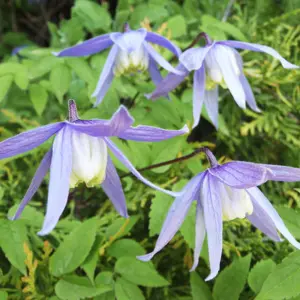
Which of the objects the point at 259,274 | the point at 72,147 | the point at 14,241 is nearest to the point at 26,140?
the point at 72,147

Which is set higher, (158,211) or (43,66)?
(43,66)

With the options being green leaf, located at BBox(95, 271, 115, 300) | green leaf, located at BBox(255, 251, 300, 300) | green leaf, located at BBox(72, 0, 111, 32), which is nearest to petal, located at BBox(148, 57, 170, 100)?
green leaf, located at BBox(72, 0, 111, 32)

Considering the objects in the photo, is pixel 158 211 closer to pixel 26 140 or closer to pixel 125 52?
pixel 26 140

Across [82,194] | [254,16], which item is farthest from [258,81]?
[82,194]

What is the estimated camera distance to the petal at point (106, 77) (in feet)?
4.82

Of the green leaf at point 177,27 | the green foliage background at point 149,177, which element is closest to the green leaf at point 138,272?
the green foliage background at point 149,177

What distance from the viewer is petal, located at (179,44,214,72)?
1377mm

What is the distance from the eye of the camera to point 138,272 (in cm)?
121

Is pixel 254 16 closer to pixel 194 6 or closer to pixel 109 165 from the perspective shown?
pixel 194 6

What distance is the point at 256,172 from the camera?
3.00 ft

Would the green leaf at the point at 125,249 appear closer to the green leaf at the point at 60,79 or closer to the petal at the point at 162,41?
the green leaf at the point at 60,79

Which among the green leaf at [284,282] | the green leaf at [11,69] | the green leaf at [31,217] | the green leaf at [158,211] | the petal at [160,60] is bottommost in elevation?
the green leaf at [31,217]

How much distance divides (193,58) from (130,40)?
0.72 ft

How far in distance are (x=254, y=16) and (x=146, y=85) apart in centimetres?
71
